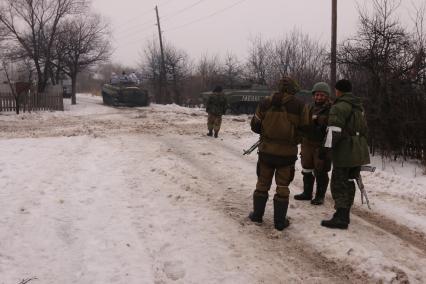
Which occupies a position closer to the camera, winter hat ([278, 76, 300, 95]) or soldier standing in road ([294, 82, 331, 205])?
winter hat ([278, 76, 300, 95])

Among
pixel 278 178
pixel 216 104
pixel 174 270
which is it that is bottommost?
pixel 174 270

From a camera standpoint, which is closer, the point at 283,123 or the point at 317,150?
the point at 283,123

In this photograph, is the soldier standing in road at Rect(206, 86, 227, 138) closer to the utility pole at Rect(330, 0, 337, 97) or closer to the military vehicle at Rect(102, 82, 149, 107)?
Result: the utility pole at Rect(330, 0, 337, 97)

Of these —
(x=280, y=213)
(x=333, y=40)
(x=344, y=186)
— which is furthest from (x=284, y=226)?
(x=333, y=40)

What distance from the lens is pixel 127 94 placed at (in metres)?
26.8

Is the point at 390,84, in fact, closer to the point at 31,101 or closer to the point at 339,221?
the point at 339,221

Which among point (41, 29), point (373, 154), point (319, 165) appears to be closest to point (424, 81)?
point (373, 154)

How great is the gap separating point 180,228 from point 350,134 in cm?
225

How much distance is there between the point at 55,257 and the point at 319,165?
11.6 feet

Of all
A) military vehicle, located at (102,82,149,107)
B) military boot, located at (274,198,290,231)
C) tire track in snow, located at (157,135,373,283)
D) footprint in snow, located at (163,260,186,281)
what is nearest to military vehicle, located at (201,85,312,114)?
military vehicle, located at (102,82,149,107)

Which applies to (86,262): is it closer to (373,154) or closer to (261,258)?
(261,258)

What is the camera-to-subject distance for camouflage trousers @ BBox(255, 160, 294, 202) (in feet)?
17.4

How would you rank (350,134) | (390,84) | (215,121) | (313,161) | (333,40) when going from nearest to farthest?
(350,134) < (313,161) < (390,84) < (215,121) < (333,40)

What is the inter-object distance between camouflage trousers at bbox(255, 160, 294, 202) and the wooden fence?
19.1 metres
